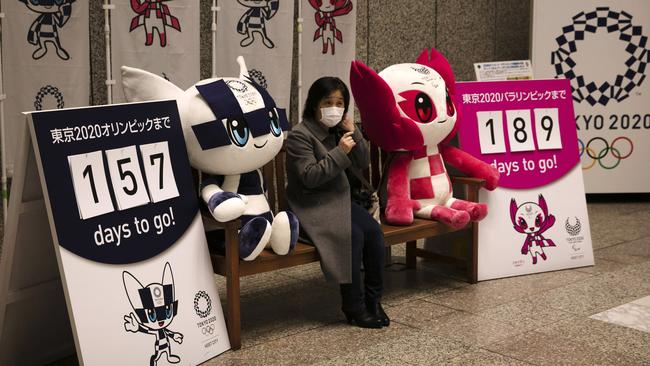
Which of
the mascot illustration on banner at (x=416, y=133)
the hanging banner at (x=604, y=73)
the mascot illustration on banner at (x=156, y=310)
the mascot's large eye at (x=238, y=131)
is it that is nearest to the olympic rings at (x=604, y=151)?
the hanging banner at (x=604, y=73)

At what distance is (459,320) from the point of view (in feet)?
11.1

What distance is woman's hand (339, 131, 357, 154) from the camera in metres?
3.26

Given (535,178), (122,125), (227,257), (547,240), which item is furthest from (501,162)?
(122,125)

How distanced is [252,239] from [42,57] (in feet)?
5.80

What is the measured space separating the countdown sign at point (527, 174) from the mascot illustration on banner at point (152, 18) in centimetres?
172

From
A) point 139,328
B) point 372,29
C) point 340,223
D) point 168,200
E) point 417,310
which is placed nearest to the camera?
point 139,328

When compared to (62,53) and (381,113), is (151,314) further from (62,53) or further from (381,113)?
(62,53)

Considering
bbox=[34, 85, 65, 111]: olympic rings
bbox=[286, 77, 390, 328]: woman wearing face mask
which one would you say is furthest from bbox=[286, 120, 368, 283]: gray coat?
bbox=[34, 85, 65, 111]: olympic rings

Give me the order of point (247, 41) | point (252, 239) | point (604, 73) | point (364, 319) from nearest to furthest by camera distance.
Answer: point (252, 239), point (364, 319), point (247, 41), point (604, 73)

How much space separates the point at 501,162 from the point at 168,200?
2031 mm

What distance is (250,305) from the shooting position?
365 centimetres

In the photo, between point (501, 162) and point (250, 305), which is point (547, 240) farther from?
point (250, 305)

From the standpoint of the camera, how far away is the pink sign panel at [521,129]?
4082 mm

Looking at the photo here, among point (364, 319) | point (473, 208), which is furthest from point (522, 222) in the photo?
point (364, 319)
